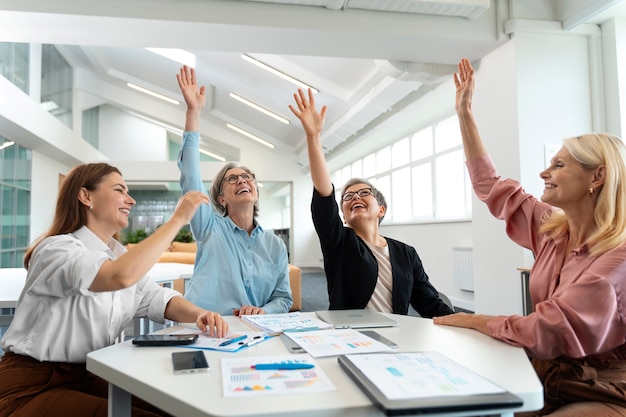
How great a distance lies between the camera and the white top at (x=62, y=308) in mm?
1312

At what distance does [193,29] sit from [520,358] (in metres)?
3.50

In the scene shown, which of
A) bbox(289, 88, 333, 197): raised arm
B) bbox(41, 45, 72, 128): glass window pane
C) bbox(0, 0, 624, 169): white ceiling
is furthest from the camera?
bbox(41, 45, 72, 128): glass window pane

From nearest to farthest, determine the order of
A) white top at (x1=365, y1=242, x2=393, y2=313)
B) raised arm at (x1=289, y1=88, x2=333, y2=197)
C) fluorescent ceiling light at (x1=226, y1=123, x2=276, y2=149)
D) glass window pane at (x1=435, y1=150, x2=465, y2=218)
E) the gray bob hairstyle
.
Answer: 1. raised arm at (x1=289, y1=88, x2=333, y2=197)
2. white top at (x1=365, y1=242, x2=393, y2=313)
3. the gray bob hairstyle
4. glass window pane at (x1=435, y1=150, x2=465, y2=218)
5. fluorescent ceiling light at (x1=226, y1=123, x2=276, y2=149)

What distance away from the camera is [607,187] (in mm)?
1482

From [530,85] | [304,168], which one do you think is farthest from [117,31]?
[304,168]

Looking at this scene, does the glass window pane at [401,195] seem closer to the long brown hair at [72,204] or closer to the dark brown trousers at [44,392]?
the long brown hair at [72,204]

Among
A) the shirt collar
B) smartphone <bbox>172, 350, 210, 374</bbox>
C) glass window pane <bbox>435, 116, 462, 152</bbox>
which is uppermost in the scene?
glass window pane <bbox>435, 116, 462, 152</bbox>

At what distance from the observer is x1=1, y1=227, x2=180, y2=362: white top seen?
51.7 inches

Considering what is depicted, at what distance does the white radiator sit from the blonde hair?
4.56m

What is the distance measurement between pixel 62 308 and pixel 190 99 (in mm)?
1133

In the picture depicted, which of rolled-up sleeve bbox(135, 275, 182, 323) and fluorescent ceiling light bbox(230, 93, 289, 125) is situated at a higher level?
fluorescent ceiling light bbox(230, 93, 289, 125)

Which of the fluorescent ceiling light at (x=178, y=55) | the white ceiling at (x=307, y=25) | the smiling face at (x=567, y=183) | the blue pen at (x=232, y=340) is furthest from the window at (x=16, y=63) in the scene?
the smiling face at (x=567, y=183)

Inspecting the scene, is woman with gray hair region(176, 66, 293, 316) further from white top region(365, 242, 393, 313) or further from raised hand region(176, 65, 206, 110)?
white top region(365, 242, 393, 313)

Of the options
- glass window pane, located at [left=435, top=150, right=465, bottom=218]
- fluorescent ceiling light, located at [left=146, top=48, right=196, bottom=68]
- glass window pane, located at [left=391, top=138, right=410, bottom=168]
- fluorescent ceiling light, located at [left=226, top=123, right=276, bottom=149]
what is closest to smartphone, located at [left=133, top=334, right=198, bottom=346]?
glass window pane, located at [left=435, top=150, right=465, bottom=218]
